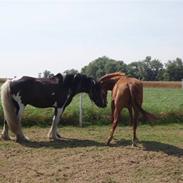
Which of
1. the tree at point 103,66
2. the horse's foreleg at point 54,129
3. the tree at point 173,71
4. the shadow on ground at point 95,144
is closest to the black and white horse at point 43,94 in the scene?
the horse's foreleg at point 54,129

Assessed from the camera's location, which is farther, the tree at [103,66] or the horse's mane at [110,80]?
the tree at [103,66]

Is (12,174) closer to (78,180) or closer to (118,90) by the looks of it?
(78,180)

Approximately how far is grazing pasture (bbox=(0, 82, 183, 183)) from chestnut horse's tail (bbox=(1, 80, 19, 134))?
39cm

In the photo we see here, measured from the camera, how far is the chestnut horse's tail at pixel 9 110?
913cm

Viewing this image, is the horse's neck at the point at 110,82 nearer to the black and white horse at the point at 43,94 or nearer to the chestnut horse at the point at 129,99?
the black and white horse at the point at 43,94

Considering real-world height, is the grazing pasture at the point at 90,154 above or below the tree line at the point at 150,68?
below

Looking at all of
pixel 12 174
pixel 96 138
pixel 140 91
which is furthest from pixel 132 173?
pixel 96 138

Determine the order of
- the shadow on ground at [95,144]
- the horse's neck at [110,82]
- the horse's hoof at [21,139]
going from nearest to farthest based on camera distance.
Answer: the shadow on ground at [95,144] → the horse's hoof at [21,139] → the horse's neck at [110,82]

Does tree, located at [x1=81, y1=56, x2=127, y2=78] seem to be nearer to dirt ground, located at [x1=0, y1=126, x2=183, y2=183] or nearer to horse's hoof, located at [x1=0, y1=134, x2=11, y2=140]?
horse's hoof, located at [x1=0, y1=134, x2=11, y2=140]

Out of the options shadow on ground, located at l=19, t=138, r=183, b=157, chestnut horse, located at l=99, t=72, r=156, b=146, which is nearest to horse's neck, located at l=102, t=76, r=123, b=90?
chestnut horse, located at l=99, t=72, r=156, b=146

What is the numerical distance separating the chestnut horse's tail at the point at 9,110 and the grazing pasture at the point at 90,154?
39 centimetres

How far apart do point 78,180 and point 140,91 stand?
3.22 metres

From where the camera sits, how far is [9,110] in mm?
9156

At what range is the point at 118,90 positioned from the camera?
9.00 metres
